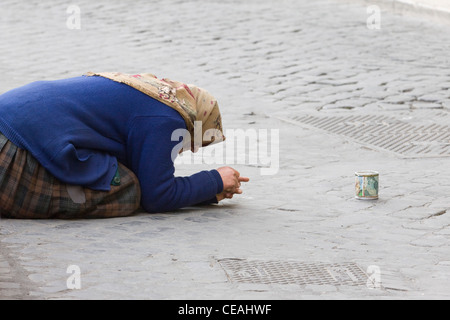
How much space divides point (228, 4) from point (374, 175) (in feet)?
30.1

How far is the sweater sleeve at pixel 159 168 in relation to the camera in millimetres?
4453

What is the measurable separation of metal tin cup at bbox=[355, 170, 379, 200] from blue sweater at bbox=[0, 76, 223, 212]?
1255 mm

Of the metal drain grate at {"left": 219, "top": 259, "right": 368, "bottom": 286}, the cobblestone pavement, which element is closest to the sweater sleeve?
the cobblestone pavement

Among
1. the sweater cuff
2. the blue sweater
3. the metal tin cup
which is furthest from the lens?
the metal tin cup

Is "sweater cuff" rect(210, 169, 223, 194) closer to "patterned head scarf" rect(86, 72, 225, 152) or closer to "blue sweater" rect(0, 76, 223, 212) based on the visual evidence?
"patterned head scarf" rect(86, 72, 225, 152)

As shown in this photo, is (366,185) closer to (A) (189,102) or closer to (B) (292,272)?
(A) (189,102)

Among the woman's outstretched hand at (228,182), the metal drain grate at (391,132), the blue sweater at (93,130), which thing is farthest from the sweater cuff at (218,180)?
the metal drain grate at (391,132)

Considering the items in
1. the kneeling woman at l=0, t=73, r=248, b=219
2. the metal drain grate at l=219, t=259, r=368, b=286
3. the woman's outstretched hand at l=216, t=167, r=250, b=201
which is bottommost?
the metal drain grate at l=219, t=259, r=368, b=286

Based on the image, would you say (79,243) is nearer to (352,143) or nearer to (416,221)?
(416,221)

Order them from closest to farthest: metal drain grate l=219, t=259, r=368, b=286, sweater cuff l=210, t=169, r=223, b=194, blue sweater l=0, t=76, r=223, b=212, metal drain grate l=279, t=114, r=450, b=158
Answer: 1. metal drain grate l=219, t=259, r=368, b=286
2. blue sweater l=0, t=76, r=223, b=212
3. sweater cuff l=210, t=169, r=223, b=194
4. metal drain grate l=279, t=114, r=450, b=158

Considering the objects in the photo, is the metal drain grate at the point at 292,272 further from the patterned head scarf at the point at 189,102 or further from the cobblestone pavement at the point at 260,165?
A: the patterned head scarf at the point at 189,102

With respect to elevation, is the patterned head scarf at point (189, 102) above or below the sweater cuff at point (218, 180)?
above

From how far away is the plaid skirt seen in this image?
4.39 m

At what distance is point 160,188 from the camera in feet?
15.1
